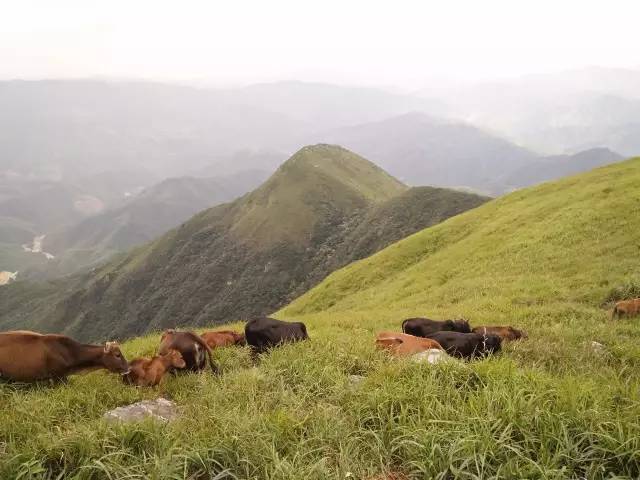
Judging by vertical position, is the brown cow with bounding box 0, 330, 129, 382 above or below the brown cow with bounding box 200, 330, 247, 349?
above

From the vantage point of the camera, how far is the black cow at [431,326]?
41.9 feet

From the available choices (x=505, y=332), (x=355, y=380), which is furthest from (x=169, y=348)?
(x=505, y=332)

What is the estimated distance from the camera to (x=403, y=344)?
1007cm

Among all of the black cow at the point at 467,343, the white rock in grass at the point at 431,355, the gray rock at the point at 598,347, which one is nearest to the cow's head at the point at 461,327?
the black cow at the point at 467,343

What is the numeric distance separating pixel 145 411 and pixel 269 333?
468 centimetres

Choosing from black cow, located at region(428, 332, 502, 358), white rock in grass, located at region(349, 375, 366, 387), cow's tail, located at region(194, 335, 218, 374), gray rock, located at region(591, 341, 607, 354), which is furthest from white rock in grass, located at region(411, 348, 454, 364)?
gray rock, located at region(591, 341, 607, 354)

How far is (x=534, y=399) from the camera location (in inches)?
237

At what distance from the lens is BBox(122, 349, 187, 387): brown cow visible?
28.6ft

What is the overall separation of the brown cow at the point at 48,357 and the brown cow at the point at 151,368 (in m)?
0.25

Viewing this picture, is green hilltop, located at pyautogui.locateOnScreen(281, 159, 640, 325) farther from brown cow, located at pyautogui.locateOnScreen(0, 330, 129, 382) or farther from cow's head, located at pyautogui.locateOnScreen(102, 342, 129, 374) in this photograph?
brown cow, located at pyautogui.locateOnScreen(0, 330, 129, 382)

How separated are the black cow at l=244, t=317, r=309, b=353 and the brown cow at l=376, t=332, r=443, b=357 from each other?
207 centimetres

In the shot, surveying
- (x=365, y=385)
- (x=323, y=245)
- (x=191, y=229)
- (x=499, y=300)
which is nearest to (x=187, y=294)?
(x=323, y=245)

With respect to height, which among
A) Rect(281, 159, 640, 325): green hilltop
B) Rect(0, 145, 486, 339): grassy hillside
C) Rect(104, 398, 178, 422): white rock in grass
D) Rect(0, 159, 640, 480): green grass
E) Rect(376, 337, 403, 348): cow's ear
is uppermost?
Rect(0, 159, 640, 480): green grass

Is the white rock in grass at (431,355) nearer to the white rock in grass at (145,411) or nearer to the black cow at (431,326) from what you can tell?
the black cow at (431,326)
